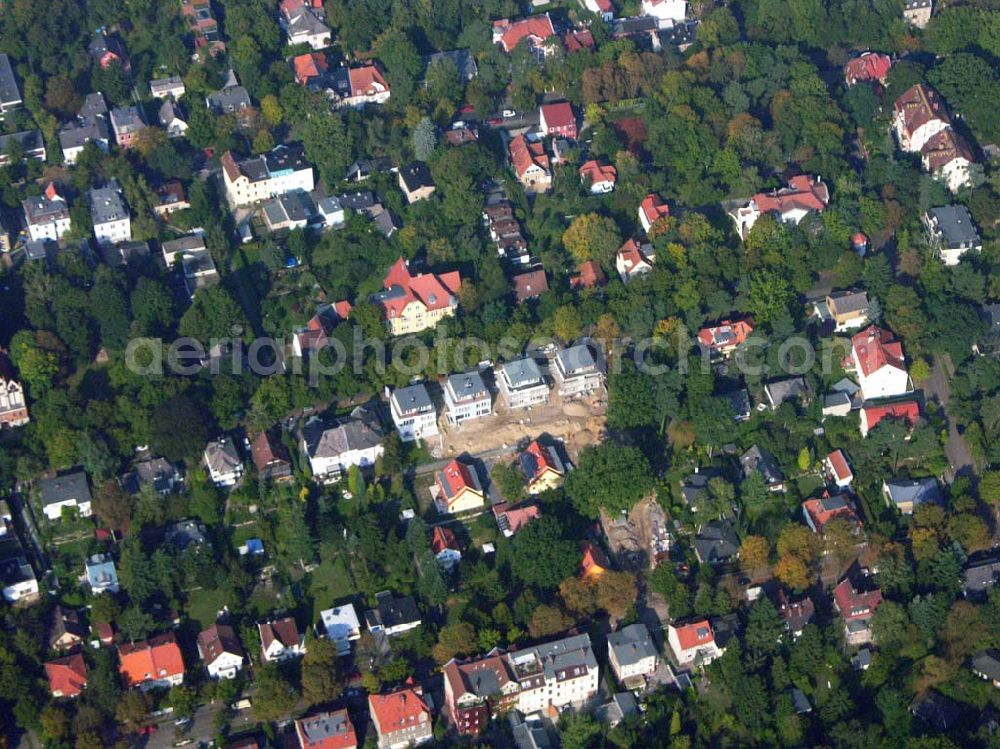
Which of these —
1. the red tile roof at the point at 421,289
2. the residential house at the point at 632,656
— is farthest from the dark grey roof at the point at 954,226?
the residential house at the point at 632,656

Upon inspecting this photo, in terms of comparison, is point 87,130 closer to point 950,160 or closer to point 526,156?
point 526,156

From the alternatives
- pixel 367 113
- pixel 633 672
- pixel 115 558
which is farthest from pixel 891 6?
pixel 115 558

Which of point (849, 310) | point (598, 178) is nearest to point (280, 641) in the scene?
point (849, 310)

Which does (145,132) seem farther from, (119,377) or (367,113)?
(119,377)

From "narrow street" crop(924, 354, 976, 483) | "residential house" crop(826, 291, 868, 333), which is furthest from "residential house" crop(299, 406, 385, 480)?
"narrow street" crop(924, 354, 976, 483)

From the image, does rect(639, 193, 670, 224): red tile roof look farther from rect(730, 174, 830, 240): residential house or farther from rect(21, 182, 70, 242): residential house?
rect(21, 182, 70, 242): residential house
